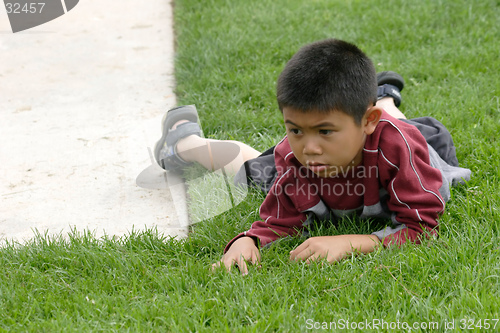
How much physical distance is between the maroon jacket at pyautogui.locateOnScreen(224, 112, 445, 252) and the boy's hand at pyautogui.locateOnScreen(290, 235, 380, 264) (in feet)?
0.24

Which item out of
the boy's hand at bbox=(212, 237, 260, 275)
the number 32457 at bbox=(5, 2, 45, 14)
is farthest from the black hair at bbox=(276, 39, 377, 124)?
the number 32457 at bbox=(5, 2, 45, 14)

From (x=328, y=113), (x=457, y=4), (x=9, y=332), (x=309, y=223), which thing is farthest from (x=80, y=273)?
(x=457, y=4)

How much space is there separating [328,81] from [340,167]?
0.37 meters

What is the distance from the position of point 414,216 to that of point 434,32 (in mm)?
2849

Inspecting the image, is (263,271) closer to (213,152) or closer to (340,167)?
(340,167)

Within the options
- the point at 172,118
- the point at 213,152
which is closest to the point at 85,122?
the point at 172,118

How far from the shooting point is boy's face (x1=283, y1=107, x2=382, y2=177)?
2.23 m

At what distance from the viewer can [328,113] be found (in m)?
2.21

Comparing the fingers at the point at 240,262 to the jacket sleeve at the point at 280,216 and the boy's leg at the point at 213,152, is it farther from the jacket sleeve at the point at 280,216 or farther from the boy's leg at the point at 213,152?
the boy's leg at the point at 213,152

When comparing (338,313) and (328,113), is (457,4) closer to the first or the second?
(328,113)

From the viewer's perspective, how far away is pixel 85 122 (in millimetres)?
3844

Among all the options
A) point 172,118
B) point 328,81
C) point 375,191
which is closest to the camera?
point 328,81

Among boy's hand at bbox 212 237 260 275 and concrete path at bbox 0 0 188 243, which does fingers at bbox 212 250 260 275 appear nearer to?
boy's hand at bbox 212 237 260 275

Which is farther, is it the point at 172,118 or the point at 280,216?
the point at 172,118
